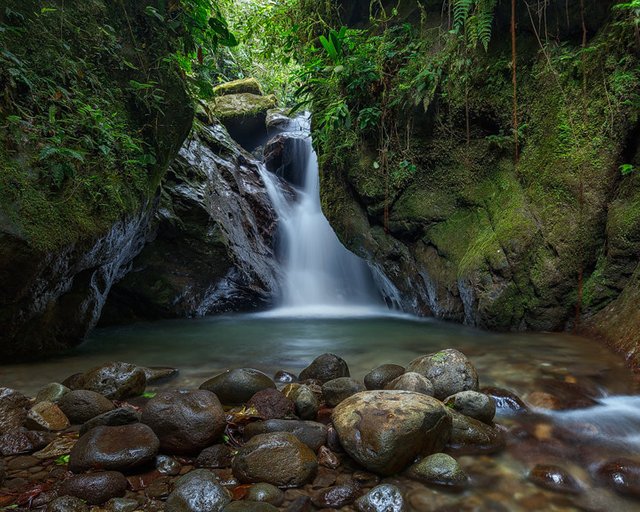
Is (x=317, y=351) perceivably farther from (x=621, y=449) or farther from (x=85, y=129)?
(x=85, y=129)

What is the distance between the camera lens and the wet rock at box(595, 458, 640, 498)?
214 centimetres

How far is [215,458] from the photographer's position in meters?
2.40

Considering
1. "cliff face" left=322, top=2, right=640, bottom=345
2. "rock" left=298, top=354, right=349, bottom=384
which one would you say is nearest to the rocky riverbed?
"rock" left=298, top=354, right=349, bottom=384

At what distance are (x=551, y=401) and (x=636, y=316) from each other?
181cm

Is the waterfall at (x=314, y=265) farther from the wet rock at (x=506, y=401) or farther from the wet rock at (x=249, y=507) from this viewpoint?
the wet rock at (x=249, y=507)

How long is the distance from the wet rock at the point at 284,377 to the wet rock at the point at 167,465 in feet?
5.51

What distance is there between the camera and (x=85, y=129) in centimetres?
459

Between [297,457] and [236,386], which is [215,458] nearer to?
[297,457]

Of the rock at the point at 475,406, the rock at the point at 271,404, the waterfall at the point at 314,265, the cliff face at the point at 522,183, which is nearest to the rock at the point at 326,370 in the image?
the rock at the point at 271,404

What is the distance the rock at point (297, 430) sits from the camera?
258 cm

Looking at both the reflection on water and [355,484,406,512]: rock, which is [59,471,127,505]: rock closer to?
[355,484,406,512]: rock

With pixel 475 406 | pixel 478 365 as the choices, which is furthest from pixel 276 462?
pixel 478 365

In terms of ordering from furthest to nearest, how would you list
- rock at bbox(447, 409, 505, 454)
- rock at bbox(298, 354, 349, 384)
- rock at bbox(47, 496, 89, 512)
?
rock at bbox(298, 354, 349, 384) → rock at bbox(447, 409, 505, 454) → rock at bbox(47, 496, 89, 512)

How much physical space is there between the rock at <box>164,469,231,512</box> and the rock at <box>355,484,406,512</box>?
68 cm
